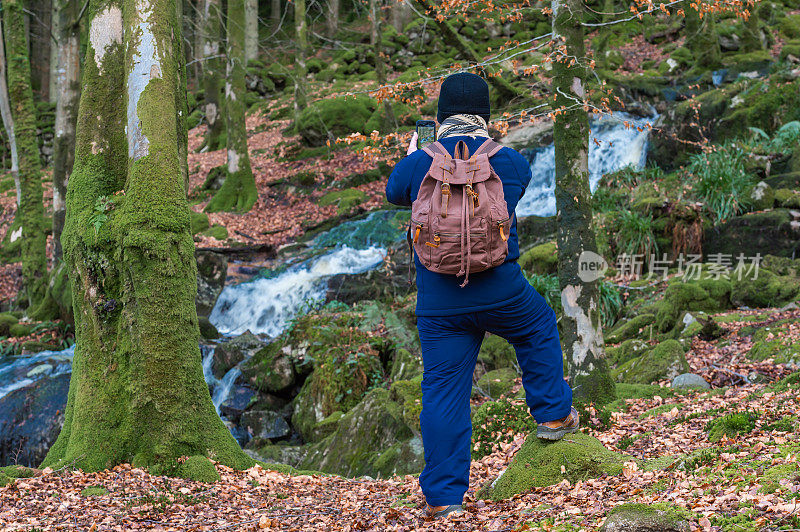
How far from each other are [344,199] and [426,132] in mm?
13482

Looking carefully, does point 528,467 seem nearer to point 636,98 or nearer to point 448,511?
point 448,511

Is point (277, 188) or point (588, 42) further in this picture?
point (588, 42)

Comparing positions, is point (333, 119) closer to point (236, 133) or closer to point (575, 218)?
point (236, 133)

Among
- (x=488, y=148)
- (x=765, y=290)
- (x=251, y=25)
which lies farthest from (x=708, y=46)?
(x=251, y=25)

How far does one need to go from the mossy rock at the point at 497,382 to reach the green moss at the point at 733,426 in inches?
121

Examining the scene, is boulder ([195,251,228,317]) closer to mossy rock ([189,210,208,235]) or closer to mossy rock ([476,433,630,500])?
mossy rock ([189,210,208,235])

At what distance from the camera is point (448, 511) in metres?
3.45

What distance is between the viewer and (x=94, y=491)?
14.4ft

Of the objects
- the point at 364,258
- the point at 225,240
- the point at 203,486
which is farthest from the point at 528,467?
the point at 225,240

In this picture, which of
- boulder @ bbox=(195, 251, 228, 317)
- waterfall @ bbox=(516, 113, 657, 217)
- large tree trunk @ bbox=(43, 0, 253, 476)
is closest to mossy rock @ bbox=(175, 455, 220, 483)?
large tree trunk @ bbox=(43, 0, 253, 476)

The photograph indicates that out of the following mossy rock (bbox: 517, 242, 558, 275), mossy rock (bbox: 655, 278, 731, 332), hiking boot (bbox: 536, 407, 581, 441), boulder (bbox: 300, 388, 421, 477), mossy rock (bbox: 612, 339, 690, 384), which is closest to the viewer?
hiking boot (bbox: 536, 407, 581, 441)

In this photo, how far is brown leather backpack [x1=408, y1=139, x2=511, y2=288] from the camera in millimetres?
3283

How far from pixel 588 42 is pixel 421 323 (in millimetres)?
23975

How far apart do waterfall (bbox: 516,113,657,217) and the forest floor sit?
9.42 metres
